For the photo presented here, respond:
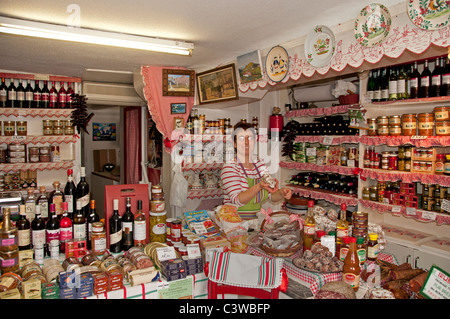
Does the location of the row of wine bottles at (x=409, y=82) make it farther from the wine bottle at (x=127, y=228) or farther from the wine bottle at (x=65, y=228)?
the wine bottle at (x=65, y=228)

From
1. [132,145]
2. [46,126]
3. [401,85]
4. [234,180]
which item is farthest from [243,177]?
[132,145]

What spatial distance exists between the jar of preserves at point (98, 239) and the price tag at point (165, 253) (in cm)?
48

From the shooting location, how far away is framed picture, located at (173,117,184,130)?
541 centimetres

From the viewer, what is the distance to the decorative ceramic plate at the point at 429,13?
2330mm

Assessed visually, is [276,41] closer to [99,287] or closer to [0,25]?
[0,25]

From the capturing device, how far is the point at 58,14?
3121mm

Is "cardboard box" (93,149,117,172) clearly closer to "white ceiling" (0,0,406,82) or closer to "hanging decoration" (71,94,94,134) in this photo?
"hanging decoration" (71,94,94,134)

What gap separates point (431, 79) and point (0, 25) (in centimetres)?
437

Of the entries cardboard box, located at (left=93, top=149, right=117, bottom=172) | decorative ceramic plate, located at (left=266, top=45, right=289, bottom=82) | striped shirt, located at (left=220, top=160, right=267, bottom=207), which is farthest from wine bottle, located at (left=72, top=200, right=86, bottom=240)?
cardboard box, located at (left=93, top=149, right=117, bottom=172)

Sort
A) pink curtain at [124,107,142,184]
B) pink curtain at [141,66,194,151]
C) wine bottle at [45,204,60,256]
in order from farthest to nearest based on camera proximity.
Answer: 1. pink curtain at [124,107,142,184]
2. pink curtain at [141,66,194,151]
3. wine bottle at [45,204,60,256]

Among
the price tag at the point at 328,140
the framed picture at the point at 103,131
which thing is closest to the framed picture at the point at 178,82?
the price tag at the point at 328,140

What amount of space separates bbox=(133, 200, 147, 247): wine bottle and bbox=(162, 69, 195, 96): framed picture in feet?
9.50

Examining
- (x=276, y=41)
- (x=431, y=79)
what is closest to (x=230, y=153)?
(x=276, y=41)

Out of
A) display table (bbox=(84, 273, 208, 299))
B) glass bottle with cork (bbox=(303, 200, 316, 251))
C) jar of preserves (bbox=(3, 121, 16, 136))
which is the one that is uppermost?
jar of preserves (bbox=(3, 121, 16, 136))
